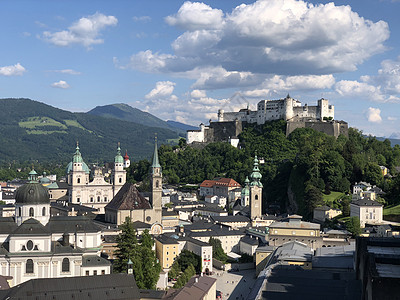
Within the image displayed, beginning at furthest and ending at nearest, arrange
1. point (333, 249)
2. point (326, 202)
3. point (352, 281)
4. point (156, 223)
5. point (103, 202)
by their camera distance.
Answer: point (103, 202), point (326, 202), point (156, 223), point (333, 249), point (352, 281)

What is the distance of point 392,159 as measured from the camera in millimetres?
87625

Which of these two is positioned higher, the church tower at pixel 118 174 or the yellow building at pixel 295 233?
Answer: the church tower at pixel 118 174

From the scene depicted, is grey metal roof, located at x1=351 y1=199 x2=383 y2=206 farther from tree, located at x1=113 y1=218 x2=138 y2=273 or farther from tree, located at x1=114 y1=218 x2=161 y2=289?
tree, located at x1=113 y1=218 x2=138 y2=273

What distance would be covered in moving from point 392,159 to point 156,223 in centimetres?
4406

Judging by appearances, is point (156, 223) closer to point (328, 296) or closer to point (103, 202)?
point (103, 202)

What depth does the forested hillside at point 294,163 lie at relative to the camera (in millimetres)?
76812

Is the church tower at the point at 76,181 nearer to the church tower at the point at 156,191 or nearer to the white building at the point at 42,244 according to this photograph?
the church tower at the point at 156,191

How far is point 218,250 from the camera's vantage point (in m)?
62.2

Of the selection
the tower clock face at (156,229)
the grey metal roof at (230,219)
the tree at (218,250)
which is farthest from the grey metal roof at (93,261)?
the grey metal roof at (230,219)

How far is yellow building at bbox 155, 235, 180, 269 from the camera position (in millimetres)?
54562

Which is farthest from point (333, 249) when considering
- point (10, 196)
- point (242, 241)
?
point (10, 196)

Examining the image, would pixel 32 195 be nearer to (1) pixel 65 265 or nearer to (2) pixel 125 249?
(1) pixel 65 265

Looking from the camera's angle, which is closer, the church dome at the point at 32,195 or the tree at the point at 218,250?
the church dome at the point at 32,195

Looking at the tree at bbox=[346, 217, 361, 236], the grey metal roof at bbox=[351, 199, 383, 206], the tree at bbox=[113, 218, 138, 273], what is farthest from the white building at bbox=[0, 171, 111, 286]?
the grey metal roof at bbox=[351, 199, 383, 206]
